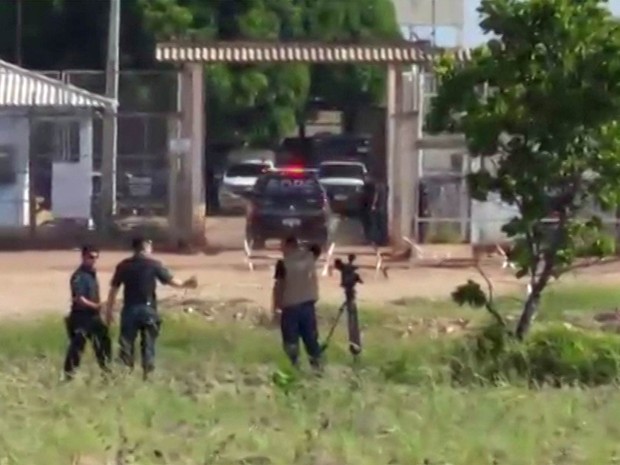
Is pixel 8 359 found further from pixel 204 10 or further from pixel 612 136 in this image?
pixel 204 10

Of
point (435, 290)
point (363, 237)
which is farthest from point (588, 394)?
point (363, 237)

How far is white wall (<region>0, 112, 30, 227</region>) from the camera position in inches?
1455

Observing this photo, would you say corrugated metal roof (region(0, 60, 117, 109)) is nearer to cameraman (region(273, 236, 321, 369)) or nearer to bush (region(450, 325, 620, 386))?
cameraman (region(273, 236, 321, 369))

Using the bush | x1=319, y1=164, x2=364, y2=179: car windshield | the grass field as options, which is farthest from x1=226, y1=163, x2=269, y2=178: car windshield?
the grass field

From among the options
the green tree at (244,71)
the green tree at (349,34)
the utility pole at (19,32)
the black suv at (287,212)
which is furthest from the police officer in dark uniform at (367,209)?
the utility pole at (19,32)

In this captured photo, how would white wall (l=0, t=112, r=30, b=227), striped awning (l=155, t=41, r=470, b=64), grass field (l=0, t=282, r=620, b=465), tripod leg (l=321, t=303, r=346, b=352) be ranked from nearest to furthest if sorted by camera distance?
grass field (l=0, t=282, r=620, b=465)
tripod leg (l=321, t=303, r=346, b=352)
striped awning (l=155, t=41, r=470, b=64)
white wall (l=0, t=112, r=30, b=227)

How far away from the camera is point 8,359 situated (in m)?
19.2

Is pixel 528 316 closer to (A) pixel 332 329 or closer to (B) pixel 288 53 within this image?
(A) pixel 332 329

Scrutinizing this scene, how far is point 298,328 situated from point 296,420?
291 inches

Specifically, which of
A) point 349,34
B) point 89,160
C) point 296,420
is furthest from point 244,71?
point 296,420

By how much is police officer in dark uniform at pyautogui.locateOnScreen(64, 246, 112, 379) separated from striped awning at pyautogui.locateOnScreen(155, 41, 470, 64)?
16.3 m

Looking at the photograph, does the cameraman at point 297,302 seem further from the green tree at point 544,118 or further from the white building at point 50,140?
the white building at point 50,140

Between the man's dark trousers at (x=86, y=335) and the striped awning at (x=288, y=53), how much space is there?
16.4 metres

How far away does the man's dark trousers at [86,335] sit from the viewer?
17.9 meters
